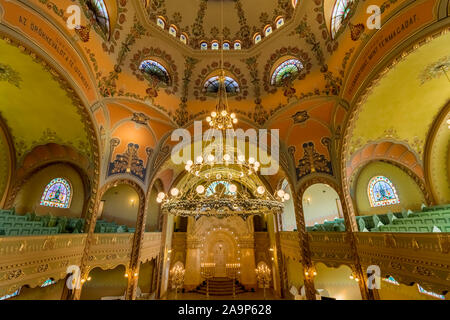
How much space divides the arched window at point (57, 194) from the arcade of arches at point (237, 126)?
0.22 feet

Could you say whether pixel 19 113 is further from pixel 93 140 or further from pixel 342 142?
pixel 342 142

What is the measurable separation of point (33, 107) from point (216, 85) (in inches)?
343

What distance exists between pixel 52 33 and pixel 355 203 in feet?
56.4

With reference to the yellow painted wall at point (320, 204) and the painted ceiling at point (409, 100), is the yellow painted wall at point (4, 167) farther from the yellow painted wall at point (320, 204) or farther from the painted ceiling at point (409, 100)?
the yellow painted wall at point (320, 204)

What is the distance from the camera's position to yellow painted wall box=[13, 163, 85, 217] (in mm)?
11336

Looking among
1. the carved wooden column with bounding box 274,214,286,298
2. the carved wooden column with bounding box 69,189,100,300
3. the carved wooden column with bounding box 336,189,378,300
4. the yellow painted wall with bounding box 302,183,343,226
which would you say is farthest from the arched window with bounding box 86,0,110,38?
the yellow painted wall with bounding box 302,183,343,226

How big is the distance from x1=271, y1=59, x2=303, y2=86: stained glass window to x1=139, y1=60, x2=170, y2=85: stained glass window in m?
5.85

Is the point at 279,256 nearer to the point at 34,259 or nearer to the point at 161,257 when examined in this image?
the point at 161,257

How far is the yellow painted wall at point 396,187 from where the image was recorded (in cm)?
1086

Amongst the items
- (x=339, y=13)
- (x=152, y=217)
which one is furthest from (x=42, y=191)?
(x=339, y=13)

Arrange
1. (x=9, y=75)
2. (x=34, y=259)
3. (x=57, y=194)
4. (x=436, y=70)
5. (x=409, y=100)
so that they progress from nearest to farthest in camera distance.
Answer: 1. (x=34, y=259)
2. (x=436, y=70)
3. (x=9, y=75)
4. (x=409, y=100)
5. (x=57, y=194)

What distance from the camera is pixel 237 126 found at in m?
11.4

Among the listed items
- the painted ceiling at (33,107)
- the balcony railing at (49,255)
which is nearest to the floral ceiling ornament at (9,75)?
the painted ceiling at (33,107)

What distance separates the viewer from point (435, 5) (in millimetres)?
4918
